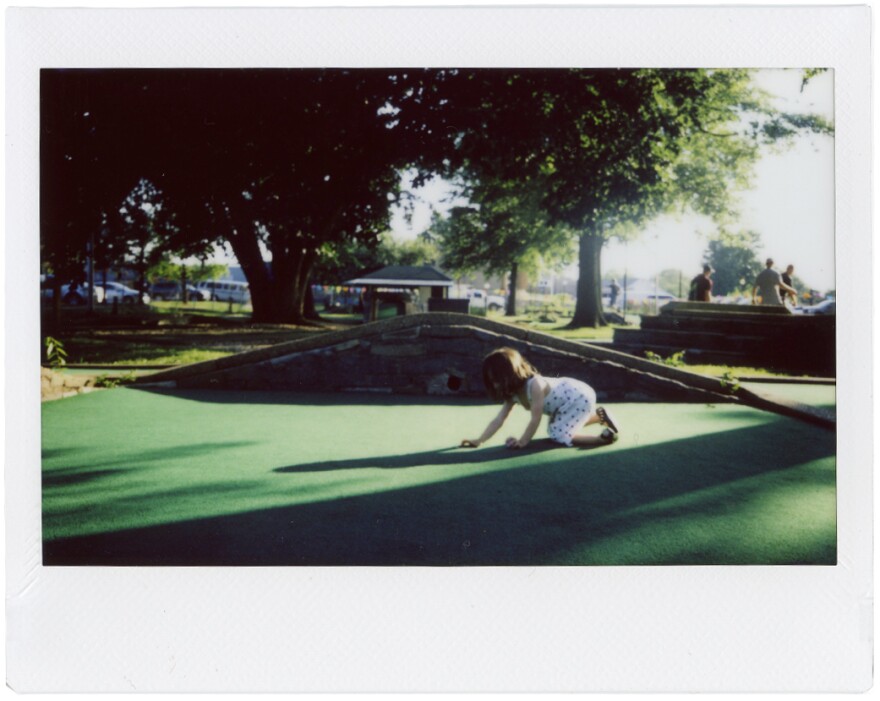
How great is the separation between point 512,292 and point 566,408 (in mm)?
2155

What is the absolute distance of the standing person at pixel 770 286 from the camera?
4.08 meters

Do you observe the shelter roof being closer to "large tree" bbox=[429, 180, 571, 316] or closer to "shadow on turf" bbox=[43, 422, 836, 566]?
"large tree" bbox=[429, 180, 571, 316]

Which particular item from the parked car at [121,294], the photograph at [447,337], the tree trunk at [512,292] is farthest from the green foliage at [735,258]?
the parked car at [121,294]

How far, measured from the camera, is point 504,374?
4562 mm

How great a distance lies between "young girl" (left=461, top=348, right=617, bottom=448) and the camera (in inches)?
177

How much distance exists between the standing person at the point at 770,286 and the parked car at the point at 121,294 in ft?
17.4

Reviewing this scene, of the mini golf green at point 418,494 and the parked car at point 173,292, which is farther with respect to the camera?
the parked car at point 173,292

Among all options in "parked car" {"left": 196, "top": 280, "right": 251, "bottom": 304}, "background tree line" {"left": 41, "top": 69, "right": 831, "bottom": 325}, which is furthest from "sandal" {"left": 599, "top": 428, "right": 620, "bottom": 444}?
"parked car" {"left": 196, "top": 280, "right": 251, "bottom": 304}

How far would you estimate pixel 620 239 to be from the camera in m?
5.15

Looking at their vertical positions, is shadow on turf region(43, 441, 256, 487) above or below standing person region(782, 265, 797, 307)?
below

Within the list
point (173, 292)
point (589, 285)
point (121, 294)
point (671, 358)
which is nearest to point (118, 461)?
point (589, 285)

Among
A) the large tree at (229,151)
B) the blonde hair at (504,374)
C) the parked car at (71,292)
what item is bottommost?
the blonde hair at (504,374)

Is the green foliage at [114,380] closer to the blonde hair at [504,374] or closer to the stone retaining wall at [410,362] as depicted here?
the stone retaining wall at [410,362]

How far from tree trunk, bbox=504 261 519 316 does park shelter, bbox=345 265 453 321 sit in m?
1.41
